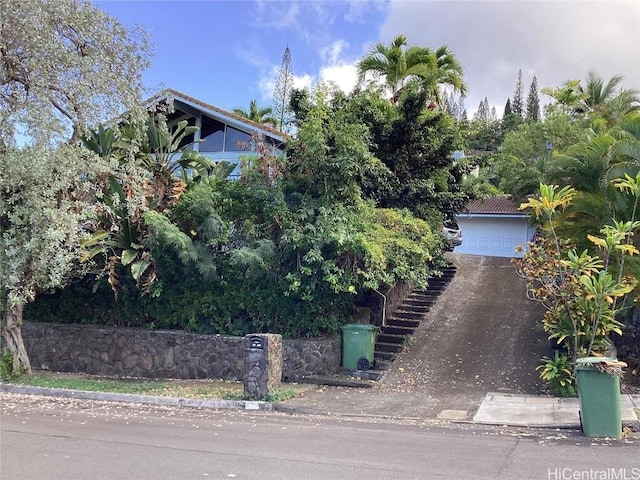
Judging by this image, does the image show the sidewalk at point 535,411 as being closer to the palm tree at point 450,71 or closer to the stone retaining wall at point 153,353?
the stone retaining wall at point 153,353

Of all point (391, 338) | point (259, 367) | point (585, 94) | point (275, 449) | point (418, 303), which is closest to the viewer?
point (275, 449)

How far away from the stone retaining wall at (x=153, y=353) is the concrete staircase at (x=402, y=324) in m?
1.12

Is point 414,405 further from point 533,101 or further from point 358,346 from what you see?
point 533,101

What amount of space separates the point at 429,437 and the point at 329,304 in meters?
5.21

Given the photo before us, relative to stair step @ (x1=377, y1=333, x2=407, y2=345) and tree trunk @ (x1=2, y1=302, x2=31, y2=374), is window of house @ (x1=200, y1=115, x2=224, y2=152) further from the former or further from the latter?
tree trunk @ (x1=2, y1=302, x2=31, y2=374)

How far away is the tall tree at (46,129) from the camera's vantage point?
11148 mm

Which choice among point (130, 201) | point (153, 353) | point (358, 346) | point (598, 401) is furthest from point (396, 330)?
point (130, 201)

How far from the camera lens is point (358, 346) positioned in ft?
41.3

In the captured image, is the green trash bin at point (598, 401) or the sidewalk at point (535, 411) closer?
the green trash bin at point (598, 401)

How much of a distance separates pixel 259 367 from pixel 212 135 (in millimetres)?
12993

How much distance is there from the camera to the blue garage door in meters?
29.7

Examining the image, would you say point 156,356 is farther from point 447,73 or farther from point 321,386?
point 447,73

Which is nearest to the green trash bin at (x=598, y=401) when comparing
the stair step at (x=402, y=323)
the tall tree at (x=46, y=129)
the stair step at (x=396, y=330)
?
the stair step at (x=396, y=330)

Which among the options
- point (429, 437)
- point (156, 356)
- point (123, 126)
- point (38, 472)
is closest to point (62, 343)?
point (156, 356)
